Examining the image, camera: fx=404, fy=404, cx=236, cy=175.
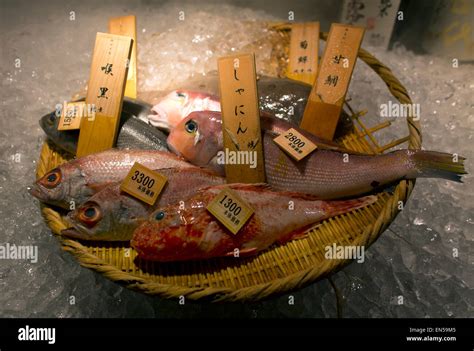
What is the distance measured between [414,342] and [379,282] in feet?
1.16

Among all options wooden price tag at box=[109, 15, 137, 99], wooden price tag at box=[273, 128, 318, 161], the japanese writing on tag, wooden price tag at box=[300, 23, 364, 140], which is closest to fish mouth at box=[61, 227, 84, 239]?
wooden price tag at box=[273, 128, 318, 161]

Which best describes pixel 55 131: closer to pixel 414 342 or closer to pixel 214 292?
pixel 214 292

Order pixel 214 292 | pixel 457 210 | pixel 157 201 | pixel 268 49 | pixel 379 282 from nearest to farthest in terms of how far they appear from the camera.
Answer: pixel 214 292 → pixel 157 201 → pixel 379 282 → pixel 457 210 → pixel 268 49

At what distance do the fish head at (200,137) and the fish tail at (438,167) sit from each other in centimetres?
94

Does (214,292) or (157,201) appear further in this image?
(157,201)

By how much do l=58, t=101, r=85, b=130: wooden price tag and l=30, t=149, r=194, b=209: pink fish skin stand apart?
26 centimetres

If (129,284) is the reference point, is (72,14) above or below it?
above

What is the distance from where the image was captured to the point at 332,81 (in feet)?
7.09

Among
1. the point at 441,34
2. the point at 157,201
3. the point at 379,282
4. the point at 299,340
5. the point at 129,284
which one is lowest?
the point at 299,340

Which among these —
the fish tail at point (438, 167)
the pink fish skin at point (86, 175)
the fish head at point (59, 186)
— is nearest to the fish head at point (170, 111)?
the pink fish skin at point (86, 175)

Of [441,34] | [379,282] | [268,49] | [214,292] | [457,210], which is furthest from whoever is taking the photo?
[441,34]

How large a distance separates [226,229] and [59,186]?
81cm

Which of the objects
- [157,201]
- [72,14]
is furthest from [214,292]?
[72,14]

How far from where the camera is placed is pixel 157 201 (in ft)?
5.98
